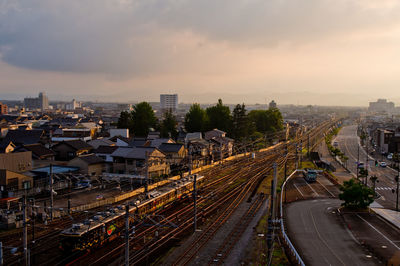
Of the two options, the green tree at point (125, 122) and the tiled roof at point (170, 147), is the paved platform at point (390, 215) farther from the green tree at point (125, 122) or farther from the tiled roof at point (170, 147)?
the green tree at point (125, 122)

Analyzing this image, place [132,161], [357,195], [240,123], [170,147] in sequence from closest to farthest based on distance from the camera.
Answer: [357,195] < [132,161] < [170,147] < [240,123]

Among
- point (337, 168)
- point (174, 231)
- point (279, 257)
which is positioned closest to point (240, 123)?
Result: point (337, 168)

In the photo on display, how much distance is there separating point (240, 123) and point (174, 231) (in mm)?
29121

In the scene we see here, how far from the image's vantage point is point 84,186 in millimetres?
20719

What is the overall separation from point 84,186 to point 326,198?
47.5 ft

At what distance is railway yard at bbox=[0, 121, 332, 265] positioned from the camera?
1090 cm

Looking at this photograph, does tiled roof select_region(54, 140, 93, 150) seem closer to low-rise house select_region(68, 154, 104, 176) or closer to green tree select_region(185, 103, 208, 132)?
low-rise house select_region(68, 154, 104, 176)

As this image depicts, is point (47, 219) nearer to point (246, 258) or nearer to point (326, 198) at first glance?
point (246, 258)

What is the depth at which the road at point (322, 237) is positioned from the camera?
10965 millimetres

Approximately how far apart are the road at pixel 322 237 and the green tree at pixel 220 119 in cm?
2516

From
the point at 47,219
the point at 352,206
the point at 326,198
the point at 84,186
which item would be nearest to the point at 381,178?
Answer: the point at 326,198

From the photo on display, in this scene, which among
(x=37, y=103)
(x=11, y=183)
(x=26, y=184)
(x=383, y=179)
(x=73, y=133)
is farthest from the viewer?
(x=37, y=103)

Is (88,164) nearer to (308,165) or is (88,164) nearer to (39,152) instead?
(39,152)

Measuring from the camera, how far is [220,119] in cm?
4309
